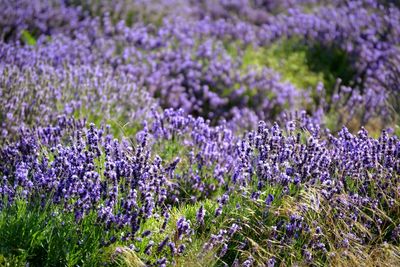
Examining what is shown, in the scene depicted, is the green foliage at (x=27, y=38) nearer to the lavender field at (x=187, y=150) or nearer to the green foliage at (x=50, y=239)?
the lavender field at (x=187, y=150)

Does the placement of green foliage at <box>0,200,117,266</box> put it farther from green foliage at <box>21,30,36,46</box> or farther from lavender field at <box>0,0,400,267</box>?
green foliage at <box>21,30,36,46</box>

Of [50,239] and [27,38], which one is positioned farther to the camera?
[27,38]

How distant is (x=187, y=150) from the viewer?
431 cm

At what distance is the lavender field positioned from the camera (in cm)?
299

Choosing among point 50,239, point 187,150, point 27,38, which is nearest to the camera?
point 50,239

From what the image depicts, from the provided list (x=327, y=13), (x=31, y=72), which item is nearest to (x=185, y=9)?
(x=327, y=13)

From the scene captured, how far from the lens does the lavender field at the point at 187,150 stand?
299 centimetres

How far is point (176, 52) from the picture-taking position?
280 inches

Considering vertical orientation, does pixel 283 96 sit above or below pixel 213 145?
below

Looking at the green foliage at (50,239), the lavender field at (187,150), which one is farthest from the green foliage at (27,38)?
the green foliage at (50,239)

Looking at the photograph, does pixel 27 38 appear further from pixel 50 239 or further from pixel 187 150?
pixel 50 239

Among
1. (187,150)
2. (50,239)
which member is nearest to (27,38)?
(187,150)

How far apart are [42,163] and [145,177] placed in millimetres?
617

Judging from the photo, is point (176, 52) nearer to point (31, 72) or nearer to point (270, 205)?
point (31, 72)
